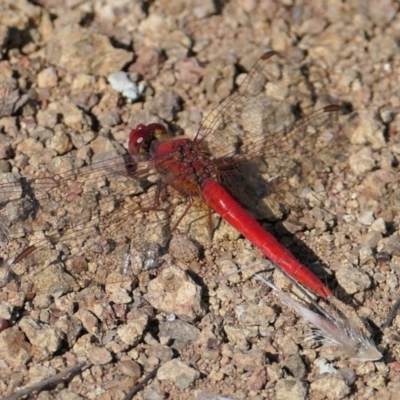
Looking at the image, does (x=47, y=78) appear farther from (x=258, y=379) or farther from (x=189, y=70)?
(x=258, y=379)

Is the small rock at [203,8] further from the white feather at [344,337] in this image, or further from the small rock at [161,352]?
the small rock at [161,352]

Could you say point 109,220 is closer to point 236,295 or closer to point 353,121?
point 236,295

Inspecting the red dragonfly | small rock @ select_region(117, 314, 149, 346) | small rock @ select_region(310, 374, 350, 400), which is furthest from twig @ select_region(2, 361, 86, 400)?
small rock @ select_region(310, 374, 350, 400)

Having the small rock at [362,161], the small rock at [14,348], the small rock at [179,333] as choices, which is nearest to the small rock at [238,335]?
the small rock at [179,333]

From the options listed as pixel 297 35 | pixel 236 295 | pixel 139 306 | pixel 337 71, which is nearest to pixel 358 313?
pixel 236 295

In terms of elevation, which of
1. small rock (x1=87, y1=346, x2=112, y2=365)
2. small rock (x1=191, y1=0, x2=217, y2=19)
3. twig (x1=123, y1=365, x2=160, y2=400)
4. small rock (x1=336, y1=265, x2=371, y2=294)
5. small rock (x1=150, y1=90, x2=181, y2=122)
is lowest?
small rock (x1=336, y1=265, x2=371, y2=294)

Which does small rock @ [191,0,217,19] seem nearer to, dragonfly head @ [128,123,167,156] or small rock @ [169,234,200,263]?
dragonfly head @ [128,123,167,156]
